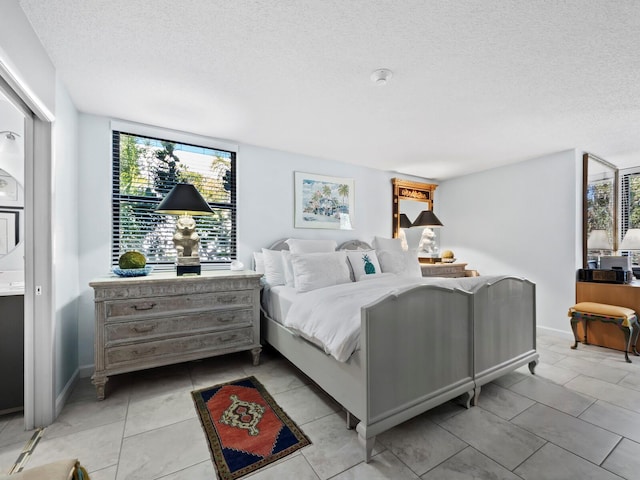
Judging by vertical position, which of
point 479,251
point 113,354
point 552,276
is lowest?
point 113,354

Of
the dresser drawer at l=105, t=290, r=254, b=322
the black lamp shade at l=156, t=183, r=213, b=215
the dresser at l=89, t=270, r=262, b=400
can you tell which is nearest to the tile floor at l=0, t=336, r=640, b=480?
the dresser at l=89, t=270, r=262, b=400

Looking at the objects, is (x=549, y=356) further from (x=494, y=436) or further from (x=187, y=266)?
(x=187, y=266)

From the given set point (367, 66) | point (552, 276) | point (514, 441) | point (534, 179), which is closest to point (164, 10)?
point (367, 66)

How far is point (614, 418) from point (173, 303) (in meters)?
3.41

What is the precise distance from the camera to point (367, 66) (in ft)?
6.65

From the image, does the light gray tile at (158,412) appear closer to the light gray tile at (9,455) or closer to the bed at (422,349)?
the light gray tile at (9,455)

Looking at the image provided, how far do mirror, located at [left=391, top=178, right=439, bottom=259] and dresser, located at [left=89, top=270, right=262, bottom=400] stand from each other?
2835 mm

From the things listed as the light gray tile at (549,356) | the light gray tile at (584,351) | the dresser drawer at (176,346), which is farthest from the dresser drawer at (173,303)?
the light gray tile at (584,351)

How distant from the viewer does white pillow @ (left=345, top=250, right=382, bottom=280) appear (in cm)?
328

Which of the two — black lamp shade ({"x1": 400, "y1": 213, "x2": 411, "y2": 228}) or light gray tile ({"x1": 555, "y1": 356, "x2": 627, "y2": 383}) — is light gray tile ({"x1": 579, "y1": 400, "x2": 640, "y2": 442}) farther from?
black lamp shade ({"x1": 400, "y1": 213, "x2": 411, "y2": 228})

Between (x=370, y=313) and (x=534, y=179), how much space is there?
3.88 metres

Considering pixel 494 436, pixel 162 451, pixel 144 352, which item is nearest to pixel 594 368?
pixel 494 436

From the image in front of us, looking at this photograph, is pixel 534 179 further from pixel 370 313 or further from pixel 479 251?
pixel 370 313

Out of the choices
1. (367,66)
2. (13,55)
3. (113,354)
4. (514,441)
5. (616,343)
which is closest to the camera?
(13,55)
